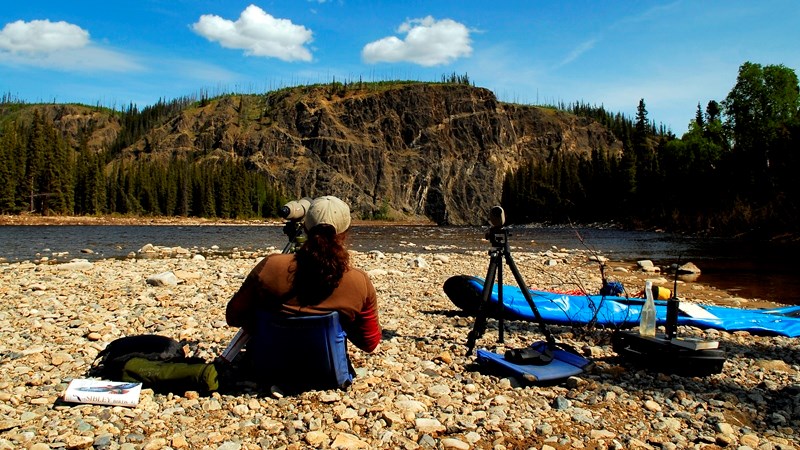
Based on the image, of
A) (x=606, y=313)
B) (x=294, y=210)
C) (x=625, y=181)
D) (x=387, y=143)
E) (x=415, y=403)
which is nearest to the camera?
(x=415, y=403)

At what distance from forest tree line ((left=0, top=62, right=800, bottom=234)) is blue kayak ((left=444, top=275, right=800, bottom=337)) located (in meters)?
37.2

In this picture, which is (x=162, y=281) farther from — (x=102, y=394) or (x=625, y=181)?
(x=625, y=181)

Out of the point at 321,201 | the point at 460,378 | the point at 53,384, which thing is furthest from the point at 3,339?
the point at 460,378

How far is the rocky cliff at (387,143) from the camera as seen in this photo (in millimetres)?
157625

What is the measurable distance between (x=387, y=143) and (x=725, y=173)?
11901 cm

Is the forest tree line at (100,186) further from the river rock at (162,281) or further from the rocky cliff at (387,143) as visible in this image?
the river rock at (162,281)

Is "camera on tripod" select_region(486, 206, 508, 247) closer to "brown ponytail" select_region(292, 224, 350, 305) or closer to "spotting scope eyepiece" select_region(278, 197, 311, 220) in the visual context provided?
"spotting scope eyepiece" select_region(278, 197, 311, 220)

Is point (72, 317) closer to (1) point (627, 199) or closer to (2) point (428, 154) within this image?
(1) point (627, 199)

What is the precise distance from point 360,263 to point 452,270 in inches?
169

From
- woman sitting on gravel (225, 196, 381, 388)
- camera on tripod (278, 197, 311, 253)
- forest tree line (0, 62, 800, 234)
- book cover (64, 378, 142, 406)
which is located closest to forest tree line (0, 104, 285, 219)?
forest tree line (0, 62, 800, 234)

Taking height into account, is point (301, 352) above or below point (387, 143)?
below

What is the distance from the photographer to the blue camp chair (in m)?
4.47

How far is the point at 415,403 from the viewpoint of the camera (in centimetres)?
483

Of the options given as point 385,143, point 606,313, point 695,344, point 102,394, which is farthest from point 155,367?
point 385,143
